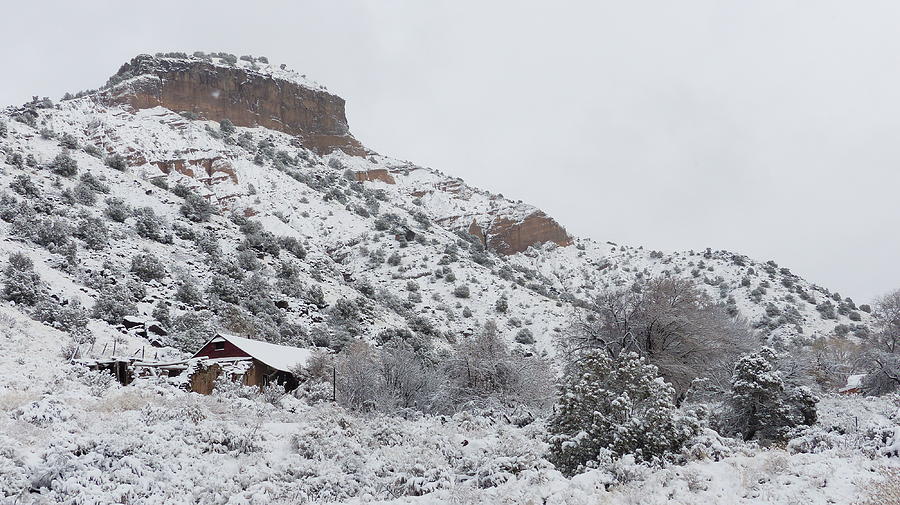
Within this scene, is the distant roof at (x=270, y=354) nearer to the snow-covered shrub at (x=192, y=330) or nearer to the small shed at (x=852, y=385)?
the snow-covered shrub at (x=192, y=330)

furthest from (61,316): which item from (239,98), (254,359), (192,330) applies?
(239,98)

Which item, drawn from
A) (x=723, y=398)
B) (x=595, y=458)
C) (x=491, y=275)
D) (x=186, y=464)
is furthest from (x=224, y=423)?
(x=491, y=275)

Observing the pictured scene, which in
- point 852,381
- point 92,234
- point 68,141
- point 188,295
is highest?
point 68,141

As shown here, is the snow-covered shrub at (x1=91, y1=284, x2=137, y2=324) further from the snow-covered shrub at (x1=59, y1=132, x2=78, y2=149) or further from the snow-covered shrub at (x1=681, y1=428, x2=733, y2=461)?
the snow-covered shrub at (x1=681, y1=428, x2=733, y2=461)

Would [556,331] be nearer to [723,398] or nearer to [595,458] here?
[723,398]

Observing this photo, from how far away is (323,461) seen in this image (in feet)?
38.5

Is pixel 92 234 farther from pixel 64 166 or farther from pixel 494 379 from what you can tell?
pixel 494 379

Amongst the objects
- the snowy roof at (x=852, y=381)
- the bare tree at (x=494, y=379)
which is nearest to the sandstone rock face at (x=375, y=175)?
the bare tree at (x=494, y=379)

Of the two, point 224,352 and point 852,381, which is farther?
point 852,381

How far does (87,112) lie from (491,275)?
42.6m

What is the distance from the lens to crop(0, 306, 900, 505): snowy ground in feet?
26.7

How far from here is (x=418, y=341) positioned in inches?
1366

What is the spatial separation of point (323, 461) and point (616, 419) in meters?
6.13

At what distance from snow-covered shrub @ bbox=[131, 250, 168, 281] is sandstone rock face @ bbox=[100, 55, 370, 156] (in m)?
35.8
